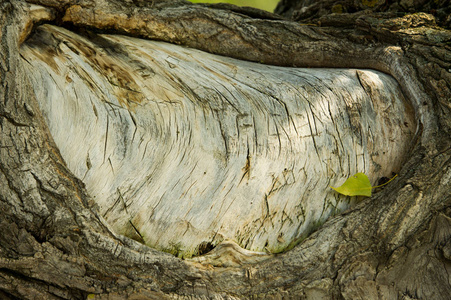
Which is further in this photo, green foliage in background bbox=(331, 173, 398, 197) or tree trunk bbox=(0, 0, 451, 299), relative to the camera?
green foliage in background bbox=(331, 173, 398, 197)

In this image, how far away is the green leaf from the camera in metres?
1.88

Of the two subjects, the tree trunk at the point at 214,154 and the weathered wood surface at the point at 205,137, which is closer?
the tree trunk at the point at 214,154

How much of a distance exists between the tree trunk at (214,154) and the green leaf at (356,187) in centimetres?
6

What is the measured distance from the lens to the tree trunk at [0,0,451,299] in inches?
59.5

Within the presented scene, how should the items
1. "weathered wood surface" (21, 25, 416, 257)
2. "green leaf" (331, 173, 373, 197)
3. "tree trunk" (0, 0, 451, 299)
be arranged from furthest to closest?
"green leaf" (331, 173, 373, 197) → "weathered wood surface" (21, 25, 416, 257) → "tree trunk" (0, 0, 451, 299)

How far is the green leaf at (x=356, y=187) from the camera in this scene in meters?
1.88

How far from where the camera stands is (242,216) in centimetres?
182

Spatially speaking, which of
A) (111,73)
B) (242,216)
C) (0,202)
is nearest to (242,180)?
(242,216)

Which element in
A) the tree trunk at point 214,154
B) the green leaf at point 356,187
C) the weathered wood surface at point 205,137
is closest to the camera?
the tree trunk at point 214,154

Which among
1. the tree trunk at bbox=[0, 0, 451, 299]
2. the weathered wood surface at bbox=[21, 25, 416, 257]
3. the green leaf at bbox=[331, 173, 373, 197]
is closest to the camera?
the tree trunk at bbox=[0, 0, 451, 299]

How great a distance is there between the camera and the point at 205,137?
1.91 meters

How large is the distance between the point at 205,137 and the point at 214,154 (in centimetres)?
11

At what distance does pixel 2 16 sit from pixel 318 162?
69.0 inches

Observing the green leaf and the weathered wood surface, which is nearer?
the weathered wood surface
